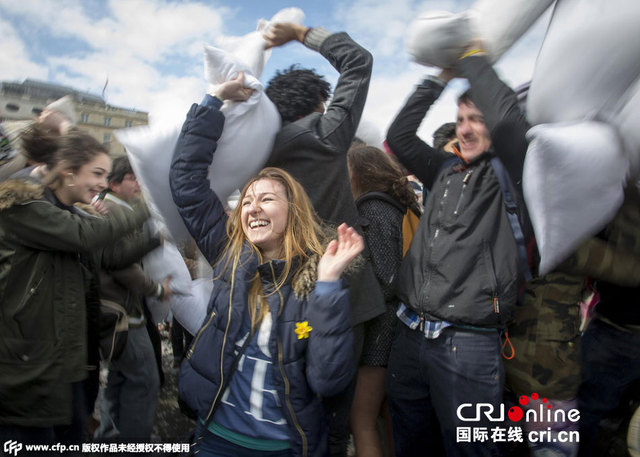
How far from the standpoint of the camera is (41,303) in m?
1.67

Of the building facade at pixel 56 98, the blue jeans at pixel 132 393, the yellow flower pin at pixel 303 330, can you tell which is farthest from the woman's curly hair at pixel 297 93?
the blue jeans at pixel 132 393

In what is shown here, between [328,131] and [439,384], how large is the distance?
1041 millimetres

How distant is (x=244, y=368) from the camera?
1371 mm

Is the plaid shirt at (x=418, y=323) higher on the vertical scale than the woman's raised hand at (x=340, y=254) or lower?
lower

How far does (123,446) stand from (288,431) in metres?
1.19

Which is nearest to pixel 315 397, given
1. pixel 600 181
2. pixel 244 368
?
pixel 244 368

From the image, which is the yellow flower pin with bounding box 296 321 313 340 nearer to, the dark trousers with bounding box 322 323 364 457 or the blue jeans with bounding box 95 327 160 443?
the dark trousers with bounding box 322 323 364 457

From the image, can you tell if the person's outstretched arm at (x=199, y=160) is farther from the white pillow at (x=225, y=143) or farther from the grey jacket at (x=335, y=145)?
the grey jacket at (x=335, y=145)

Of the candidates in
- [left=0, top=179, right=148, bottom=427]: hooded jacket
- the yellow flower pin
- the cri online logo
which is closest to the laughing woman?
the yellow flower pin

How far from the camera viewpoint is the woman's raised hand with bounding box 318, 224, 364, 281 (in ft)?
4.25

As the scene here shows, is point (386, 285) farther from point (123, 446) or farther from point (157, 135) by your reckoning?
point (123, 446)

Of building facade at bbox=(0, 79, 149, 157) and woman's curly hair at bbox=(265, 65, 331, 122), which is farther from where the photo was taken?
building facade at bbox=(0, 79, 149, 157)

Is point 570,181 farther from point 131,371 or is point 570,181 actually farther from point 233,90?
point 131,371

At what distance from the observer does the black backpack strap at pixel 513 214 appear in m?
1.42
